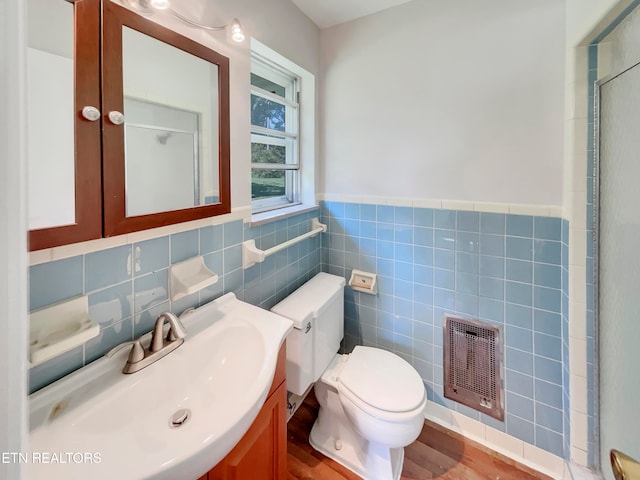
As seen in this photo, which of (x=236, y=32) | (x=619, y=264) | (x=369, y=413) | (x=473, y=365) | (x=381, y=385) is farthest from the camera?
(x=473, y=365)

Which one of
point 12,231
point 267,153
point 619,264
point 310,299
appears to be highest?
point 267,153

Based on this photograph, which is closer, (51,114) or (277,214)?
(51,114)

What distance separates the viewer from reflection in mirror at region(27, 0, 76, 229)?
2.24 ft

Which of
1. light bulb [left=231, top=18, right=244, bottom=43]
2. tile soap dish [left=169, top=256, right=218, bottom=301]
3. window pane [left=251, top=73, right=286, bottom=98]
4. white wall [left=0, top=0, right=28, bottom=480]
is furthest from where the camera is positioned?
window pane [left=251, top=73, right=286, bottom=98]

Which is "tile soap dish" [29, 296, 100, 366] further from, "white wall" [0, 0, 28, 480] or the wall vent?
the wall vent

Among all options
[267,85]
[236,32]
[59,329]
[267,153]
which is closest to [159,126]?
[236,32]

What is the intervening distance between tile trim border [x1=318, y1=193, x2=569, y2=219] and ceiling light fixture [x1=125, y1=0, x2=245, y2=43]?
3.42ft

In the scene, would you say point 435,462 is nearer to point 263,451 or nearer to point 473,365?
point 473,365

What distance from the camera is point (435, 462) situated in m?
1.50

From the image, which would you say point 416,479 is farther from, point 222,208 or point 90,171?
point 90,171

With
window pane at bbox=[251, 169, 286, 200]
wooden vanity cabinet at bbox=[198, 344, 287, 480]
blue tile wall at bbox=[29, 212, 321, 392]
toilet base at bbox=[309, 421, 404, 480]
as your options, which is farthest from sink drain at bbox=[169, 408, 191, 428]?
window pane at bbox=[251, 169, 286, 200]

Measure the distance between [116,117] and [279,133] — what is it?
115 cm

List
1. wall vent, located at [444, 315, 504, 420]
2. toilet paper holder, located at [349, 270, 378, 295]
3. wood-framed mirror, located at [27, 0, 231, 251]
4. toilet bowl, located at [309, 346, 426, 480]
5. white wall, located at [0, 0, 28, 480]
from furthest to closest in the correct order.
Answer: toilet paper holder, located at [349, 270, 378, 295]
wall vent, located at [444, 315, 504, 420]
toilet bowl, located at [309, 346, 426, 480]
wood-framed mirror, located at [27, 0, 231, 251]
white wall, located at [0, 0, 28, 480]

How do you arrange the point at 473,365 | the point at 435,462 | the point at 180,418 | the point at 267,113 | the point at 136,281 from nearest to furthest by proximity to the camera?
the point at 180,418
the point at 136,281
the point at 435,462
the point at 473,365
the point at 267,113
